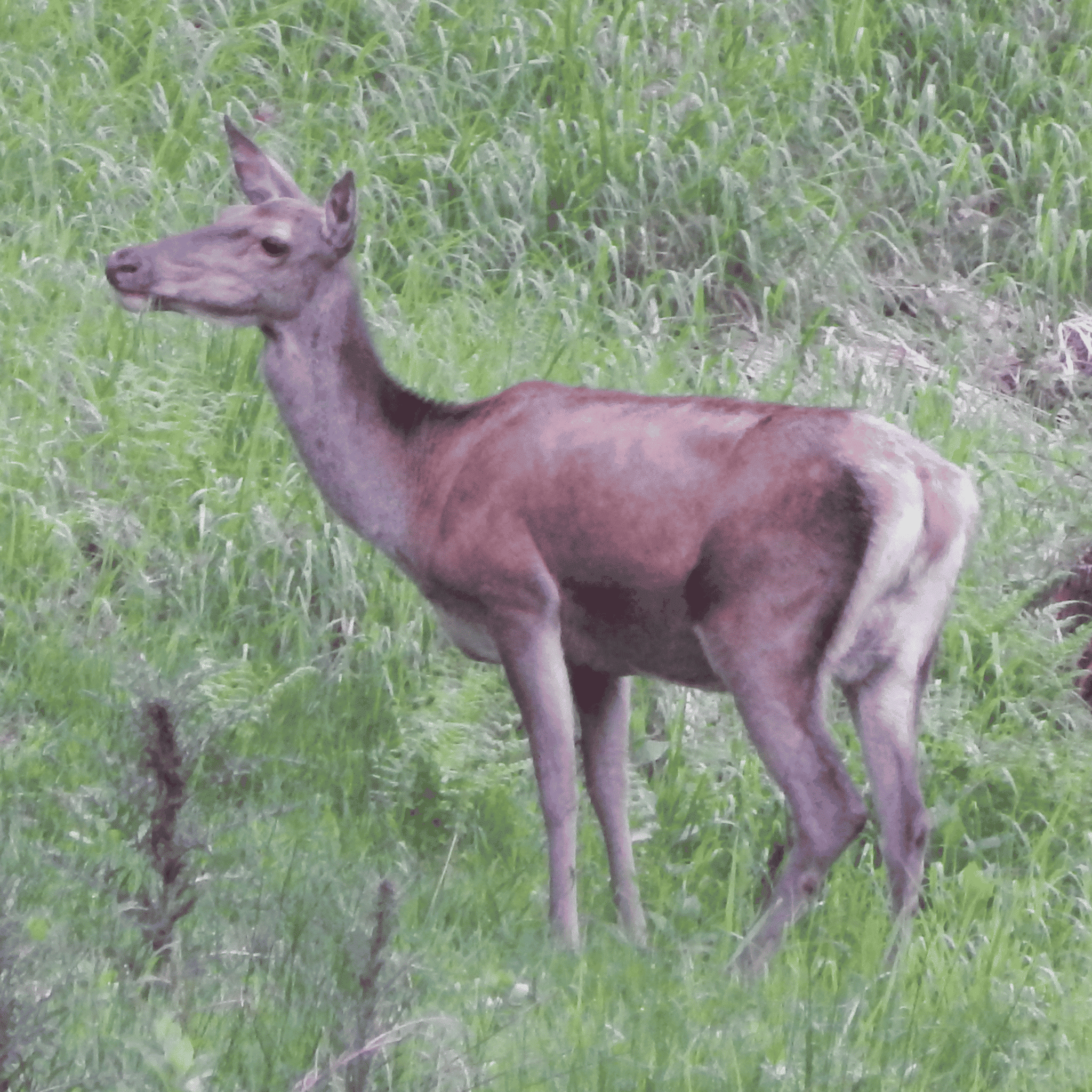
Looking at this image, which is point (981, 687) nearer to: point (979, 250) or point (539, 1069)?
point (539, 1069)

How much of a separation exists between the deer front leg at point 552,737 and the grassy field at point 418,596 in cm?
12

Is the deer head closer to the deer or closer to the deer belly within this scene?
the deer

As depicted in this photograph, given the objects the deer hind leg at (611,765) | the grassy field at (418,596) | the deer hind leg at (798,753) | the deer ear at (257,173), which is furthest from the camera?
the deer ear at (257,173)

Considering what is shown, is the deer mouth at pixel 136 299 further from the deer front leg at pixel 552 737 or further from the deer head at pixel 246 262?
the deer front leg at pixel 552 737

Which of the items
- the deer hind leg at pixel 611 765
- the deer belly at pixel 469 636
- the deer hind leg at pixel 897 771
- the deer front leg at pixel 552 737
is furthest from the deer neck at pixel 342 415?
the deer hind leg at pixel 897 771

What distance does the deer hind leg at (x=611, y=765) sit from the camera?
4.53 m

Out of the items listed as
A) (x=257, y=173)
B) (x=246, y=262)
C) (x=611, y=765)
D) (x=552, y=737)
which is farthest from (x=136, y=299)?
(x=611, y=765)

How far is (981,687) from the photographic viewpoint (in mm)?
5750

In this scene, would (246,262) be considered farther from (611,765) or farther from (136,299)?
(611,765)

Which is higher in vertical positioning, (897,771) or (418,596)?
(897,771)

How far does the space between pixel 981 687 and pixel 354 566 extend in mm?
2068

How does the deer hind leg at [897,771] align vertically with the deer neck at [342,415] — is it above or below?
below

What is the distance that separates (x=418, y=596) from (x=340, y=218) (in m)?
1.63

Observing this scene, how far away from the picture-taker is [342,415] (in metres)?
4.68
